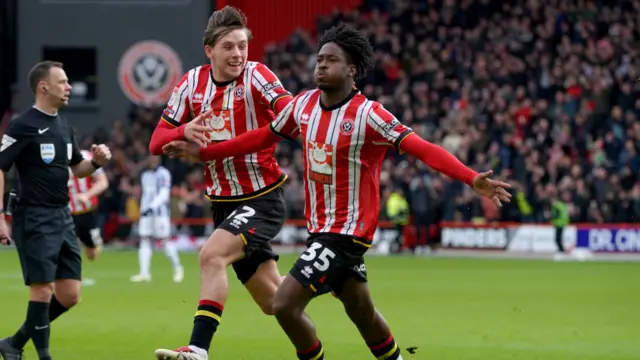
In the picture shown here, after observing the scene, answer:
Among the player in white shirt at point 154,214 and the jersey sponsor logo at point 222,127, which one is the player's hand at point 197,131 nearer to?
the jersey sponsor logo at point 222,127

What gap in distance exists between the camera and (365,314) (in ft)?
28.2

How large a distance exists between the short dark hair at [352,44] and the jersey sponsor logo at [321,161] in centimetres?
60

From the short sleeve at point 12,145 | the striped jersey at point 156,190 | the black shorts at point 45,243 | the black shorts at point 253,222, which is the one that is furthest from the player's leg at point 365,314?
the striped jersey at point 156,190

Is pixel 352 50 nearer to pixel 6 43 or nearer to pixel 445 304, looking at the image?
pixel 445 304

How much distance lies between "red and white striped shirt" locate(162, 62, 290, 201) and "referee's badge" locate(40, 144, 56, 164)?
1003 mm

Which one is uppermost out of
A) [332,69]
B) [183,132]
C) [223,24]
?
[223,24]

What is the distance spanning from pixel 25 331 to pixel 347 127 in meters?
3.27

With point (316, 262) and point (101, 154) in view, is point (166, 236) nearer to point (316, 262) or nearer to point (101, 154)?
point (101, 154)

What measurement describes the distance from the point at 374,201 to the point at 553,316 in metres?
7.56

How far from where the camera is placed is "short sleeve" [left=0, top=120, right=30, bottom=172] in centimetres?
977

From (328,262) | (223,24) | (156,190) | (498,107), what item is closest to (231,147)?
(223,24)

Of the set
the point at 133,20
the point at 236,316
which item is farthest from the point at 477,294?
the point at 133,20

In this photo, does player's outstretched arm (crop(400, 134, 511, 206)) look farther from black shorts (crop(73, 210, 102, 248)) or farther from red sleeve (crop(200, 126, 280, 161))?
black shorts (crop(73, 210, 102, 248))

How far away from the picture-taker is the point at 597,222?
30.4 metres
